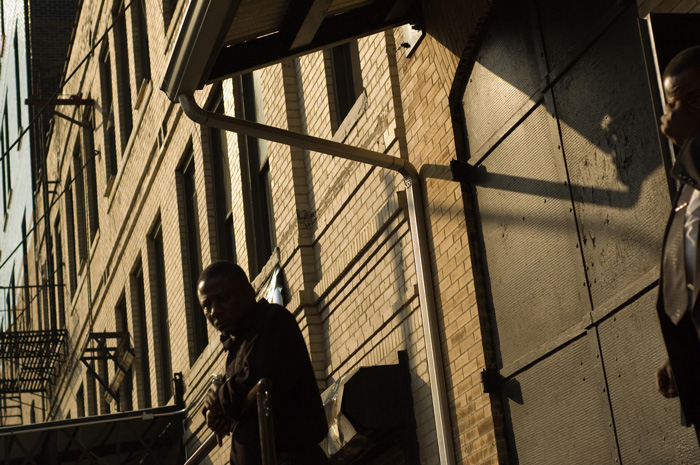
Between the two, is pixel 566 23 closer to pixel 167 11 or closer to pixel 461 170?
pixel 461 170

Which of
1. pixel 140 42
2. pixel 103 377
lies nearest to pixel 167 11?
pixel 140 42

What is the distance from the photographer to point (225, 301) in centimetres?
476

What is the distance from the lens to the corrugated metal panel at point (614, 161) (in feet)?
19.9

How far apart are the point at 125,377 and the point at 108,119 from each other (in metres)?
4.62

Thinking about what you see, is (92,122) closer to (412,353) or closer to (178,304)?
(178,304)

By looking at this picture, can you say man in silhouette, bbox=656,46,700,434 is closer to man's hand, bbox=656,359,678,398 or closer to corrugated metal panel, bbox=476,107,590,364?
man's hand, bbox=656,359,678,398

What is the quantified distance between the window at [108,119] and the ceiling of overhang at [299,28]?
13058 millimetres

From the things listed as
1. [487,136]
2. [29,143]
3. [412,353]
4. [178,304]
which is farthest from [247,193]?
[29,143]

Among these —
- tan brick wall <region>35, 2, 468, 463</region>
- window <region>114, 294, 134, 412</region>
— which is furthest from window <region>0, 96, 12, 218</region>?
tan brick wall <region>35, 2, 468, 463</region>

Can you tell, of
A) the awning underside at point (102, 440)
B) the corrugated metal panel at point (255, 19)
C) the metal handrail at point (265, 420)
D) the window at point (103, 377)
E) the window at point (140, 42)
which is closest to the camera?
the metal handrail at point (265, 420)

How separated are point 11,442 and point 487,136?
11.6 meters

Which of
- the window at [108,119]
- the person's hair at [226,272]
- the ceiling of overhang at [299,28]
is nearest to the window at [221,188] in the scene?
the ceiling of overhang at [299,28]

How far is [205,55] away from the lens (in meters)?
7.75

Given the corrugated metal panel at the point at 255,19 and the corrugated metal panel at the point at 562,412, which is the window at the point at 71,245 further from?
the corrugated metal panel at the point at 562,412
